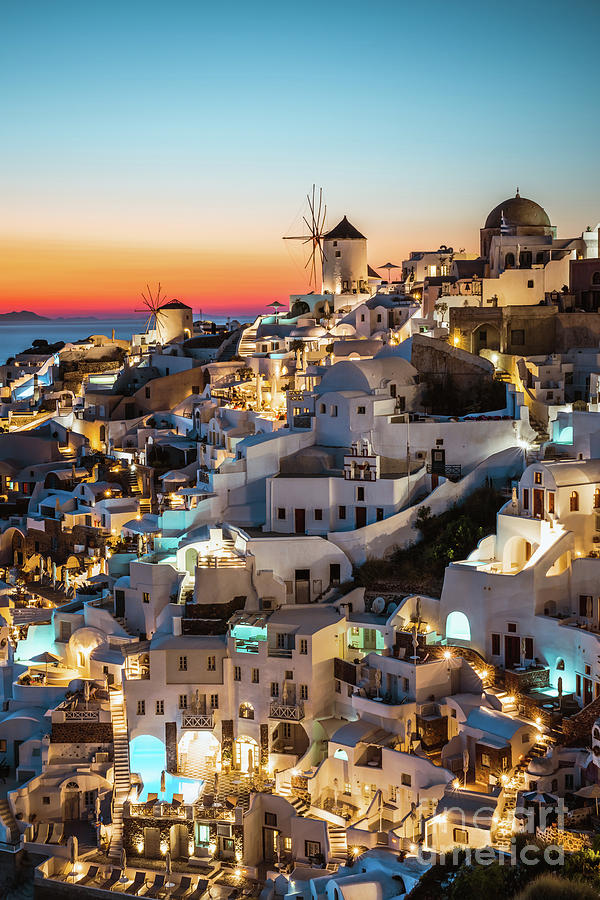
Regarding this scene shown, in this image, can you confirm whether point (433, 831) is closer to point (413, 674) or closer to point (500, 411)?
point (413, 674)

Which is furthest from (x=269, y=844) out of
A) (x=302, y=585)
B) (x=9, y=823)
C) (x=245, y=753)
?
(x=302, y=585)

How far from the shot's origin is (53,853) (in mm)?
23391

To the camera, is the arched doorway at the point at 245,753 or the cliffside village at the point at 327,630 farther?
the arched doorway at the point at 245,753

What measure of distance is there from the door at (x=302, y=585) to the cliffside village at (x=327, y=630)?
49mm

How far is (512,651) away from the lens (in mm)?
23219

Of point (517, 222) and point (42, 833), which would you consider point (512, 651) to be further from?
point (517, 222)

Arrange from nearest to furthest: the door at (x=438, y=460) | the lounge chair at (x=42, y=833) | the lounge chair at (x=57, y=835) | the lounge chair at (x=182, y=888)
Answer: the lounge chair at (x=182, y=888) → the lounge chair at (x=57, y=835) → the lounge chair at (x=42, y=833) → the door at (x=438, y=460)

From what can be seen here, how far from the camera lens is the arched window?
24159mm

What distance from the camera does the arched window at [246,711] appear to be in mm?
24159

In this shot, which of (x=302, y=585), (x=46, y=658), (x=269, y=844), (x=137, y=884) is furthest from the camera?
(x=46, y=658)

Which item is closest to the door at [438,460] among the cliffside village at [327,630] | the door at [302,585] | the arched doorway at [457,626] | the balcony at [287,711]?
the cliffside village at [327,630]

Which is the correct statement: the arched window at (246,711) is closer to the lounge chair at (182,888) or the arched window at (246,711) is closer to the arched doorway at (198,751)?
the arched doorway at (198,751)

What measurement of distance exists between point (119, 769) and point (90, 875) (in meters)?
2.46

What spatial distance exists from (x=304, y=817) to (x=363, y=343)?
1669cm
